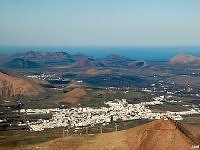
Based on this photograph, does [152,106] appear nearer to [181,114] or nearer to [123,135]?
[181,114]

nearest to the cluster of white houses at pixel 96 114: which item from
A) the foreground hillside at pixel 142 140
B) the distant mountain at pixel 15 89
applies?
the distant mountain at pixel 15 89

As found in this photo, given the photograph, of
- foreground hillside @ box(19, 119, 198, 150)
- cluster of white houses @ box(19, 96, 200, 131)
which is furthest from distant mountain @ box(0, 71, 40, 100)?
foreground hillside @ box(19, 119, 198, 150)

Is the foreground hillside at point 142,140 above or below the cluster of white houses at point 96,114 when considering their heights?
above

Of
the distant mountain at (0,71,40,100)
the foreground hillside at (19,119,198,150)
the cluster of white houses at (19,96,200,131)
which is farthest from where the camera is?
the distant mountain at (0,71,40,100)

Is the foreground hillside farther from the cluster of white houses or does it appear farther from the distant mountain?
the distant mountain

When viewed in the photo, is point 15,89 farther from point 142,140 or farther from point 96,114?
point 142,140

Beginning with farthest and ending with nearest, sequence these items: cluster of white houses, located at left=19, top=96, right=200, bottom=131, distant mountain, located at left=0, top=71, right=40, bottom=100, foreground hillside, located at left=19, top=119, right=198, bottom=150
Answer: distant mountain, located at left=0, top=71, right=40, bottom=100, cluster of white houses, located at left=19, top=96, right=200, bottom=131, foreground hillside, located at left=19, top=119, right=198, bottom=150

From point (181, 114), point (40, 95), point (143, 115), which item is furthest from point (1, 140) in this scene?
point (40, 95)

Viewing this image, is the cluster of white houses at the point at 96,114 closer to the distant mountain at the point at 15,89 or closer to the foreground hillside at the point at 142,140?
the distant mountain at the point at 15,89
